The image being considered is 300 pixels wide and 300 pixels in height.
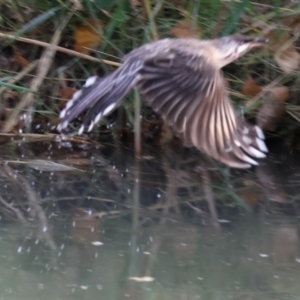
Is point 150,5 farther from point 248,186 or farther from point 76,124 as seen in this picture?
point 248,186

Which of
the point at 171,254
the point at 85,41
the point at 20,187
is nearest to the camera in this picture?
the point at 171,254

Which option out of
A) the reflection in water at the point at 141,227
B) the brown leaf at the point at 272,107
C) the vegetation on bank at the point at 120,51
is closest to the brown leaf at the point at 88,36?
the vegetation on bank at the point at 120,51

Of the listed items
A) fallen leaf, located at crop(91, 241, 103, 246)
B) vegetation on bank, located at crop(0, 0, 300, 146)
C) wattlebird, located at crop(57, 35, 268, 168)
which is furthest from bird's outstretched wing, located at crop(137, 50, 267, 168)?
vegetation on bank, located at crop(0, 0, 300, 146)

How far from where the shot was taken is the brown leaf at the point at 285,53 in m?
3.20

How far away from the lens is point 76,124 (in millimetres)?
3439

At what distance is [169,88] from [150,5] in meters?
1.15

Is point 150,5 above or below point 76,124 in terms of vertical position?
above

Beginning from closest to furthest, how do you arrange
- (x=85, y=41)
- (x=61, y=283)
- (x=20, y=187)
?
(x=61, y=283) → (x=20, y=187) → (x=85, y=41)

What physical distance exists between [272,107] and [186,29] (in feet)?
1.63

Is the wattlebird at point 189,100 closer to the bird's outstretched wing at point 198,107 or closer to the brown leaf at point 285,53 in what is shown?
the bird's outstretched wing at point 198,107

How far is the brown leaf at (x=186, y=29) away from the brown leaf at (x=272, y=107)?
0.41 meters

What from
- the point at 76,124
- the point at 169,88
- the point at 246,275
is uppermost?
the point at 169,88

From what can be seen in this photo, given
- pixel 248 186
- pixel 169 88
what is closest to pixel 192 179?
pixel 248 186

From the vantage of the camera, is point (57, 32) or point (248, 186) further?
point (57, 32)
